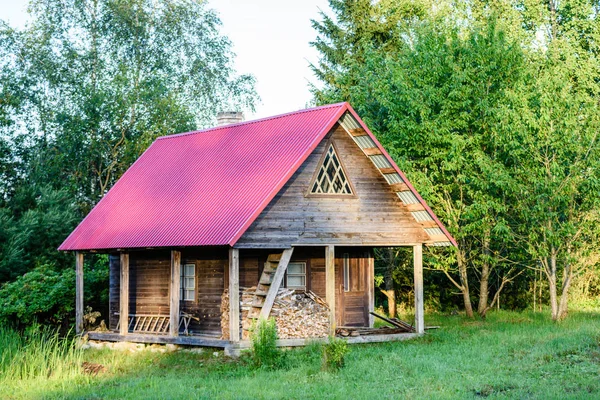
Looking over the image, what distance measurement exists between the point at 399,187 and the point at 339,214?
2143 mm

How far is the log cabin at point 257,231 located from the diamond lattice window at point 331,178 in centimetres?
3

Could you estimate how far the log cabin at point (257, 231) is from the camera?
22078mm

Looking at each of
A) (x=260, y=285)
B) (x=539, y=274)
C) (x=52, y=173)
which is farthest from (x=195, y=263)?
(x=52, y=173)

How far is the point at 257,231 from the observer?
71.5 ft

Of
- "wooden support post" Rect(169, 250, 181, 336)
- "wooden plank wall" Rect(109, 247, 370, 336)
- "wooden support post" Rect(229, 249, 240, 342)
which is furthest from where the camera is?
"wooden plank wall" Rect(109, 247, 370, 336)

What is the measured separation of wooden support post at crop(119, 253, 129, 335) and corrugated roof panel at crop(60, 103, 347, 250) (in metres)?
0.62

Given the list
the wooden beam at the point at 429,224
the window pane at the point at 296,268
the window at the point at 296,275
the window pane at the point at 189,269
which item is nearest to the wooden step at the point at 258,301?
the window at the point at 296,275

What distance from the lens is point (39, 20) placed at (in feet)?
147

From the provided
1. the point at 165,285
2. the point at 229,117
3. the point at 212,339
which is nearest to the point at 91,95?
the point at 229,117

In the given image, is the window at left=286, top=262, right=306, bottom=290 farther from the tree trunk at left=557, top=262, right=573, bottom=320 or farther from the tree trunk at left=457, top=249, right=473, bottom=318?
the tree trunk at left=557, top=262, right=573, bottom=320

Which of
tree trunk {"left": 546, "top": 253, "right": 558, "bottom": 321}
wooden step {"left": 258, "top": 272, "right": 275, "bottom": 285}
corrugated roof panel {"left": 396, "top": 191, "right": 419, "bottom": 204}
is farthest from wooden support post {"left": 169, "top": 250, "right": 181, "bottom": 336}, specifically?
tree trunk {"left": 546, "top": 253, "right": 558, "bottom": 321}

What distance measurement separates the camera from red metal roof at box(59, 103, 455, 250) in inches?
861

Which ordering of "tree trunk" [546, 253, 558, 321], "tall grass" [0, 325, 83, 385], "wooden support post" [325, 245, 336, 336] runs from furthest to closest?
"tree trunk" [546, 253, 558, 321]
"wooden support post" [325, 245, 336, 336]
"tall grass" [0, 325, 83, 385]

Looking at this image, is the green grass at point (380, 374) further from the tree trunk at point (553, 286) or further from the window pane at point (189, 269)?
the tree trunk at point (553, 286)
